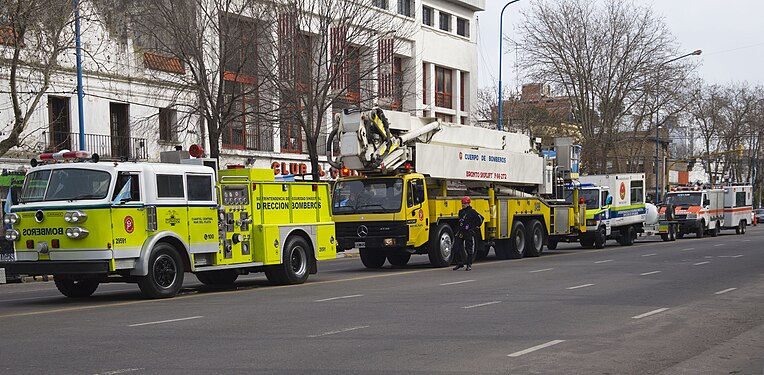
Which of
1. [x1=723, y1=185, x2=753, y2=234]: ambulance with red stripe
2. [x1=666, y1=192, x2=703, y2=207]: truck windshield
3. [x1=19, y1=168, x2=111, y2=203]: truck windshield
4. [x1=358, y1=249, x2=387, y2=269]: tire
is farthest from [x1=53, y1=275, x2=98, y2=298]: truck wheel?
[x1=723, y1=185, x2=753, y2=234]: ambulance with red stripe

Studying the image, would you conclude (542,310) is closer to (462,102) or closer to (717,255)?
(717,255)

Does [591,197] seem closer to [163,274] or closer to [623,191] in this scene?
[623,191]

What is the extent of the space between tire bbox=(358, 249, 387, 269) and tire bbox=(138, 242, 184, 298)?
371 inches

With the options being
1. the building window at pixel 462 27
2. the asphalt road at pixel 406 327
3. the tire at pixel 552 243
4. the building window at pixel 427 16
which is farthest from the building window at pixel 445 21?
the asphalt road at pixel 406 327

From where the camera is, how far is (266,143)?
4303 centimetres

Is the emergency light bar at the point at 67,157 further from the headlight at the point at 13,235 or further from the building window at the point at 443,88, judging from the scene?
the building window at the point at 443,88

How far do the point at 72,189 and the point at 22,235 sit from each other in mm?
1197

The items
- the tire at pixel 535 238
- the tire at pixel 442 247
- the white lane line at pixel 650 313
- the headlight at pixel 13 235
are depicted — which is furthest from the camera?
the tire at pixel 535 238

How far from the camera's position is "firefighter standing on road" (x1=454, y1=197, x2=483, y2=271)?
24.5m

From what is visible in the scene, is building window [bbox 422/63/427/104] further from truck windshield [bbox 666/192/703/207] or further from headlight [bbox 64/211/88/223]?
headlight [bbox 64/211/88/223]

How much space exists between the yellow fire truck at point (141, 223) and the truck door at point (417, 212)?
539cm

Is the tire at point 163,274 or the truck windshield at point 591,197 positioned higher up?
the truck windshield at point 591,197

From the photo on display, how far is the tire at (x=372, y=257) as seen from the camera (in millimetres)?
26061

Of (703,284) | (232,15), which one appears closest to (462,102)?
(232,15)
